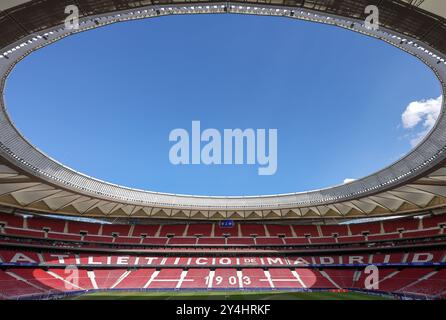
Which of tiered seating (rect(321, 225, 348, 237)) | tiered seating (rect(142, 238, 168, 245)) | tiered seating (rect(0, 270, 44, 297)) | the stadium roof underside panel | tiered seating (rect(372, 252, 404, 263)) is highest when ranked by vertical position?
the stadium roof underside panel

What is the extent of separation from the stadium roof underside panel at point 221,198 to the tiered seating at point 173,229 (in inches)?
108

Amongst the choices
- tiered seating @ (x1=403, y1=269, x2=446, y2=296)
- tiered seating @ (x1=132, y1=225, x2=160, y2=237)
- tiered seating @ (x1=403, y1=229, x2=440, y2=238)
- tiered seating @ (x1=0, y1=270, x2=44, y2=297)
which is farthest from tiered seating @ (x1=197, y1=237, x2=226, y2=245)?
tiered seating @ (x1=403, y1=229, x2=440, y2=238)

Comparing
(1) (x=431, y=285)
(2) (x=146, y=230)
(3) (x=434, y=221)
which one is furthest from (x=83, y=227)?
(3) (x=434, y=221)

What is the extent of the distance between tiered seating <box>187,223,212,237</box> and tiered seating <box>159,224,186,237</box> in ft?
4.54

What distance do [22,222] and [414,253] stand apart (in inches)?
2302

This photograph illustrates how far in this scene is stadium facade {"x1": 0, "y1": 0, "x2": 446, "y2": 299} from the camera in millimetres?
14734

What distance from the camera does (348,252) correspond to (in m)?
→ 40.8

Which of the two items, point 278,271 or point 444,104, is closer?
point 444,104

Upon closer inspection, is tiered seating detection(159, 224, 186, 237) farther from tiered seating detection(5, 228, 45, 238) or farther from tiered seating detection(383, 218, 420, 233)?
tiered seating detection(383, 218, 420, 233)

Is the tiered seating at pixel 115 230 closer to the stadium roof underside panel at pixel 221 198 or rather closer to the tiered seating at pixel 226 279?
the stadium roof underside panel at pixel 221 198

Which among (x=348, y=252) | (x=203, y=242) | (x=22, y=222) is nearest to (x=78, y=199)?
(x=22, y=222)
